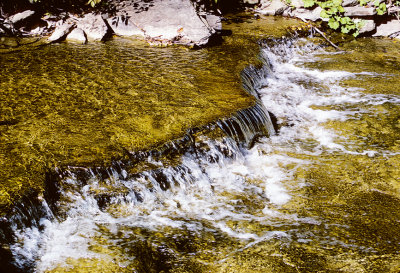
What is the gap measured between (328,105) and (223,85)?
2498 millimetres

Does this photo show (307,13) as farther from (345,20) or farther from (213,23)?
(213,23)

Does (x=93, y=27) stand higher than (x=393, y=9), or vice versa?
(x=93, y=27)

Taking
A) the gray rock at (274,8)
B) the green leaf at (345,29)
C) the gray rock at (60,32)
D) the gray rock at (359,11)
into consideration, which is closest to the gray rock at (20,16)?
the gray rock at (60,32)

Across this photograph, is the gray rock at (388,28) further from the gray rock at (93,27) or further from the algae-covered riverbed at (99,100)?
the gray rock at (93,27)

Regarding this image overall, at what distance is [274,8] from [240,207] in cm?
966

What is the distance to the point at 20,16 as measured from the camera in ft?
28.1

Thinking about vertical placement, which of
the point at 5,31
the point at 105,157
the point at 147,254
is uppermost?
the point at 5,31

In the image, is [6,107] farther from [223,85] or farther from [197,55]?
[197,55]

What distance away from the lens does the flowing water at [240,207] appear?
130 inches

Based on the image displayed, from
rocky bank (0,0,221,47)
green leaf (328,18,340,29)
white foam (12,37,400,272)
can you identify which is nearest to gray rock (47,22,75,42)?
rocky bank (0,0,221,47)

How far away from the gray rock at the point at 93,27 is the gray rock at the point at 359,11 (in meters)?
7.77

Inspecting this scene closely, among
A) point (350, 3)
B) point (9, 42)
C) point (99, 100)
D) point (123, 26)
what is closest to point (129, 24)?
point (123, 26)

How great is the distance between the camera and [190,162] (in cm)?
455

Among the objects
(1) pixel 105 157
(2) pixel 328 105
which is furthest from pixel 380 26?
(1) pixel 105 157
